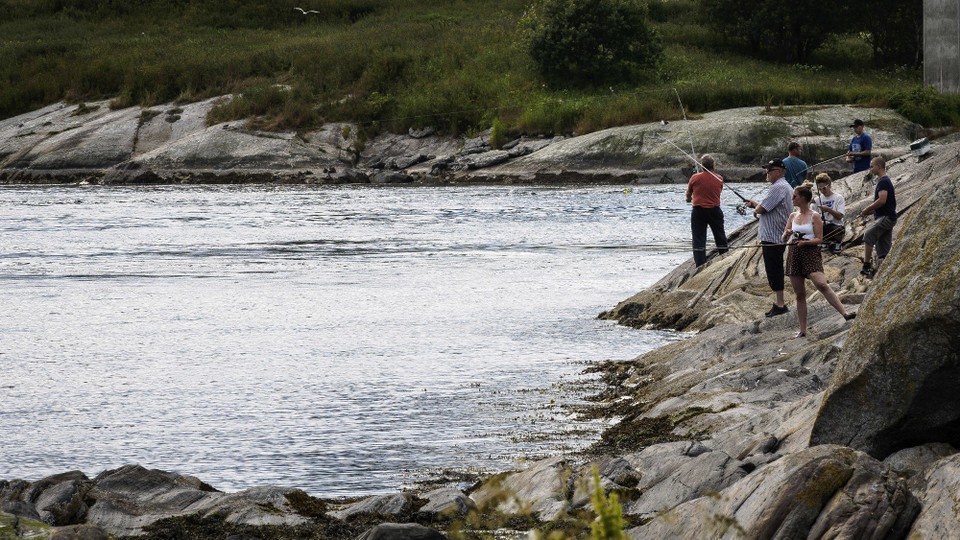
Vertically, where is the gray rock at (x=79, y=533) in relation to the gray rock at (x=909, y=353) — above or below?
below

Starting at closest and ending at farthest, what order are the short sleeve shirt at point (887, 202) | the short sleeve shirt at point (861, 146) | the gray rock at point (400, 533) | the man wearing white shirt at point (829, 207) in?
the gray rock at point (400, 533)
the short sleeve shirt at point (887, 202)
the man wearing white shirt at point (829, 207)
the short sleeve shirt at point (861, 146)

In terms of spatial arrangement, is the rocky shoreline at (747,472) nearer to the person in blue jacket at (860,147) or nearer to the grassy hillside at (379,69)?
the person in blue jacket at (860,147)

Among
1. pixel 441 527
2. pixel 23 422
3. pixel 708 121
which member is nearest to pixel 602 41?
pixel 708 121

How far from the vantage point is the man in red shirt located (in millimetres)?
20656

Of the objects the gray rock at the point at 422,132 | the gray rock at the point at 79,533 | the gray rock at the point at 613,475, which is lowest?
the gray rock at the point at 422,132

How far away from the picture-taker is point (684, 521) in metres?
7.57

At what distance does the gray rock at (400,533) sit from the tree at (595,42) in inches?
2029

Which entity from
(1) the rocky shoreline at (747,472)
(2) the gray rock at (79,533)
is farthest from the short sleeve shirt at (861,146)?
(2) the gray rock at (79,533)

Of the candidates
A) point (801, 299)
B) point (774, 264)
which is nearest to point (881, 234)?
point (774, 264)

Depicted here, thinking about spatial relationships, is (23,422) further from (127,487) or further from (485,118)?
(485,118)

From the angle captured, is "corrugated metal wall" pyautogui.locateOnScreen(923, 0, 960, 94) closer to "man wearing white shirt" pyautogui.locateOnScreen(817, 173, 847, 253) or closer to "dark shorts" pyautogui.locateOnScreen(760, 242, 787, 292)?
"man wearing white shirt" pyautogui.locateOnScreen(817, 173, 847, 253)

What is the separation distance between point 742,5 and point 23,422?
5249 centimetres

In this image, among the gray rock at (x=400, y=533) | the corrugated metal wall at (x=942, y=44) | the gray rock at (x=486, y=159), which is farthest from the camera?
the gray rock at (x=486, y=159)

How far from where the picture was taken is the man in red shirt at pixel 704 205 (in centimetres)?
2066
